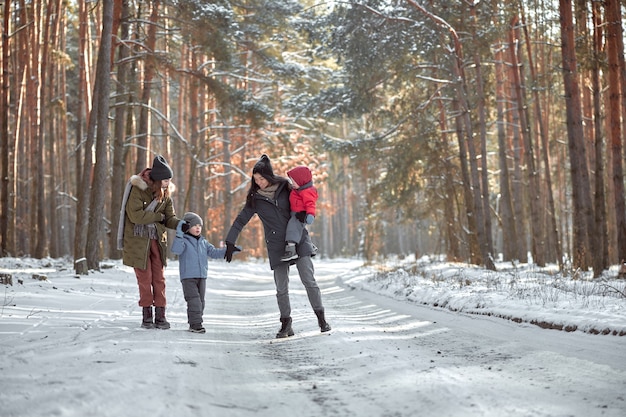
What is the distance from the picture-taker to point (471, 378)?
4.20m

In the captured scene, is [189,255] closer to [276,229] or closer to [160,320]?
[160,320]

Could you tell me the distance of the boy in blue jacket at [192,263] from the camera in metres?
7.08

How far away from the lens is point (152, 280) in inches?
291

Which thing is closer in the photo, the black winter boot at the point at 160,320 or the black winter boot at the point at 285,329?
the black winter boot at the point at 285,329

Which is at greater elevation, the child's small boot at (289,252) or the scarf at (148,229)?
the scarf at (148,229)

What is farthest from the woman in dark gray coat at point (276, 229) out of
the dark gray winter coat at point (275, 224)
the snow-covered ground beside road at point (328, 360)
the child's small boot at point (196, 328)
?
the child's small boot at point (196, 328)

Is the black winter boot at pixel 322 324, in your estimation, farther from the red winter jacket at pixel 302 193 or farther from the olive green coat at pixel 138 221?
the olive green coat at pixel 138 221

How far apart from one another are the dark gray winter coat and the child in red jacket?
104 millimetres

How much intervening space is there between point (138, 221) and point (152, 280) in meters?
0.76

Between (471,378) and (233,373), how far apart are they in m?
1.74

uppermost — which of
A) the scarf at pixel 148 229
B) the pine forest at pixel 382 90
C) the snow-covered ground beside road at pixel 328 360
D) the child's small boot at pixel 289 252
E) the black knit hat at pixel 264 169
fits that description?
the pine forest at pixel 382 90

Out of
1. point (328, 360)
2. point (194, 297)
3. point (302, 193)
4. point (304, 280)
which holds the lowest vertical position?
point (328, 360)

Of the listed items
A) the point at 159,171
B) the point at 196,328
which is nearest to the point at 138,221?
the point at 159,171

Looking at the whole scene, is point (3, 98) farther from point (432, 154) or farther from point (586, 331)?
point (586, 331)
